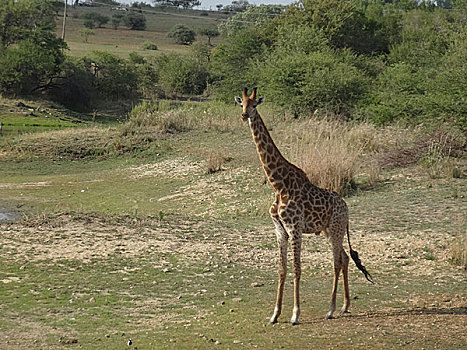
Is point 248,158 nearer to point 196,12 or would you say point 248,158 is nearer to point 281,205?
point 281,205

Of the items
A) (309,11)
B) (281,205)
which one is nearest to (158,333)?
(281,205)

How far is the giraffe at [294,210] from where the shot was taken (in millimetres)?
7160

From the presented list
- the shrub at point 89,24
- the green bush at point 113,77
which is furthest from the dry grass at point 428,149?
the shrub at point 89,24

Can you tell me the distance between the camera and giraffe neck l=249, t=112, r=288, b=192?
24.1 ft

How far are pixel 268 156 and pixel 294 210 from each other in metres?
0.69

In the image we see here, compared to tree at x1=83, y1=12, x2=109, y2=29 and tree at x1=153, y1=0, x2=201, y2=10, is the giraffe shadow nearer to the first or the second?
tree at x1=83, y1=12, x2=109, y2=29

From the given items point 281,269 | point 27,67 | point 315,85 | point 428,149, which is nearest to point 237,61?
point 27,67

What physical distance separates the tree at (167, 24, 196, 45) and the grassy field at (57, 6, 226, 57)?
81cm

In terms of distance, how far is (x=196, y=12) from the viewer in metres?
127

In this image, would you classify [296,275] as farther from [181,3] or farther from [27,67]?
[181,3]

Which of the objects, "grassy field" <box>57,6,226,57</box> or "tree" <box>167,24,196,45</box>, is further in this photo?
"tree" <box>167,24,196,45</box>

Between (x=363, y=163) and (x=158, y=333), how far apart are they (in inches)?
Answer: 419

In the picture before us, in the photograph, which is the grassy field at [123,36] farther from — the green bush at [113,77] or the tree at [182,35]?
the green bush at [113,77]

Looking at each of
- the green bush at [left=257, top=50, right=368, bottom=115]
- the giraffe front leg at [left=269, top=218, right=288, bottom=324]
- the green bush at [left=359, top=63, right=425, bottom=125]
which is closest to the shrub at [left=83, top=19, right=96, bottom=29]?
the green bush at [left=257, top=50, right=368, bottom=115]
